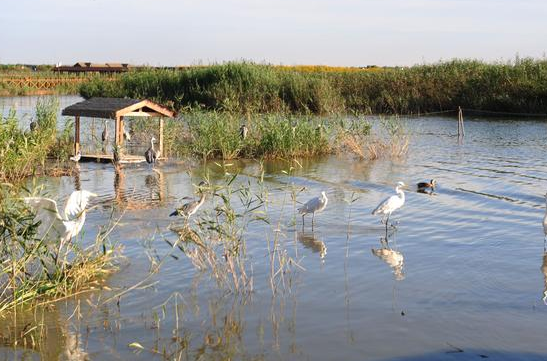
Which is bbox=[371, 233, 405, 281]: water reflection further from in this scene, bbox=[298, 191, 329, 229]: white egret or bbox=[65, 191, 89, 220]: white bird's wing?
bbox=[65, 191, 89, 220]: white bird's wing

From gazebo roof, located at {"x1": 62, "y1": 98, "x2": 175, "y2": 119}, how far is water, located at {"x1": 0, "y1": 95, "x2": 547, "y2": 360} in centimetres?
311

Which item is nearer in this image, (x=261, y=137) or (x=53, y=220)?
(x=53, y=220)

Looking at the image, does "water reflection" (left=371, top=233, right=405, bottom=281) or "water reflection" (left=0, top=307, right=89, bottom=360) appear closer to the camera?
"water reflection" (left=0, top=307, right=89, bottom=360)

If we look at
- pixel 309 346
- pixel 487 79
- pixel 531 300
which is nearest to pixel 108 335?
pixel 309 346

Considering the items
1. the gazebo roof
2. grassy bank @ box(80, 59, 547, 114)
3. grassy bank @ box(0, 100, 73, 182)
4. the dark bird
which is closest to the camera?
grassy bank @ box(0, 100, 73, 182)

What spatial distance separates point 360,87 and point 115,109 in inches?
996

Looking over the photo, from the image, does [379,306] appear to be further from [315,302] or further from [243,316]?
[243,316]

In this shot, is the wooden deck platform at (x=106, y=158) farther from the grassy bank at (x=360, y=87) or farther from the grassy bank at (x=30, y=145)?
the grassy bank at (x=360, y=87)

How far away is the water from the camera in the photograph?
7055mm

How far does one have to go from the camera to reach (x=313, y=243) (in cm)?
1110

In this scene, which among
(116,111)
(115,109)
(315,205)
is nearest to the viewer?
(315,205)

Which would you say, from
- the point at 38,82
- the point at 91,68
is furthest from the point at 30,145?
the point at 91,68

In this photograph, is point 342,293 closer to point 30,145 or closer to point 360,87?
point 30,145

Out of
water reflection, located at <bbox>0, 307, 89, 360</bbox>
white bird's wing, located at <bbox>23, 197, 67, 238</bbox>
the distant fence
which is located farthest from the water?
the distant fence
